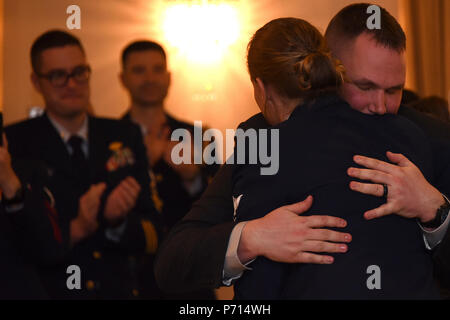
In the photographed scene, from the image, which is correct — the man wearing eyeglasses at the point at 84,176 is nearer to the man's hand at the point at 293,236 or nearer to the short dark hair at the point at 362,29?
the short dark hair at the point at 362,29

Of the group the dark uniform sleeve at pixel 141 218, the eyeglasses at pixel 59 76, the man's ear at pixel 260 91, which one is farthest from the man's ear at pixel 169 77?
the man's ear at pixel 260 91

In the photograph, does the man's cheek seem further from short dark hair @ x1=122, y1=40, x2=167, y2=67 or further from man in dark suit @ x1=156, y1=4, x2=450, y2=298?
short dark hair @ x1=122, y1=40, x2=167, y2=67

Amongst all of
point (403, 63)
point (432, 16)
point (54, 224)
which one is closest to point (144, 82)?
point (54, 224)

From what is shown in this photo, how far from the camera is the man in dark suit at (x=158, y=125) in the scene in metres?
2.39

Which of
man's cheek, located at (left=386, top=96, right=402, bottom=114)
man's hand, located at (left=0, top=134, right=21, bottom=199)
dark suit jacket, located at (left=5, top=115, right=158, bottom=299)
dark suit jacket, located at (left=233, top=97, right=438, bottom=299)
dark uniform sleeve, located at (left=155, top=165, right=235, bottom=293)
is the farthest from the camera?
dark suit jacket, located at (left=5, top=115, right=158, bottom=299)

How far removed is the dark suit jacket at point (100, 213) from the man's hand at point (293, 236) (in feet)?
3.67

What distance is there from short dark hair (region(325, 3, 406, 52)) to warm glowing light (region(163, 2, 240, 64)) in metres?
0.72

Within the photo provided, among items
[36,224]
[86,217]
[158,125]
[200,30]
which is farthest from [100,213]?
[200,30]

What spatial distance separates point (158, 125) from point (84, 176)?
375 millimetres

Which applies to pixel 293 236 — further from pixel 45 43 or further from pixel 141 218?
pixel 45 43

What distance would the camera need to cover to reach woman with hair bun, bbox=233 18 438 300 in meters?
1.16

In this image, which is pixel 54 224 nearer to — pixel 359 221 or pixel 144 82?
pixel 144 82

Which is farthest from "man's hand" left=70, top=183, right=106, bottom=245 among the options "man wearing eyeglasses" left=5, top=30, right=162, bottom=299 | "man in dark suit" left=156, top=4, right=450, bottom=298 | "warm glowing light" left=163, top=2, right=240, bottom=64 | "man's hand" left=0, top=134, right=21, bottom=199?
"man in dark suit" left=156, top=4, right=450, bottom=298

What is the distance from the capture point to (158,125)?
8.01 feet
